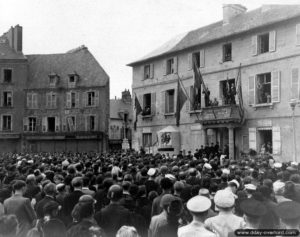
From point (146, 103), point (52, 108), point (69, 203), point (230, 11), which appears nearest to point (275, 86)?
point (230, 11)

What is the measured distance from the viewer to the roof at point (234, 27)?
76.1 feet

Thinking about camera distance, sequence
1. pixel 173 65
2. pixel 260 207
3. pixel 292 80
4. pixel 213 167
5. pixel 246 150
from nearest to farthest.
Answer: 1. pixel 260 207
2. pixel 213 167
3. pixel 292 80
4. pixel 246 150
5. pixel 173 65

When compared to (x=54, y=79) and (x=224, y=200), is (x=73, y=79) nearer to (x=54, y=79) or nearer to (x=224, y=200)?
(x=54, y=79)

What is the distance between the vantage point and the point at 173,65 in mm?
30562

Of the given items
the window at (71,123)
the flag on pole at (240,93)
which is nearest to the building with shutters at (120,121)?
the window at (71,123)

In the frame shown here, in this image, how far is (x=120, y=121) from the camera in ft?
182

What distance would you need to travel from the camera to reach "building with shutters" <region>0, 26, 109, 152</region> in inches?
1756

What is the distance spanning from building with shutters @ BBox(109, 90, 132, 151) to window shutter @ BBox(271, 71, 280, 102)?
31690 mm

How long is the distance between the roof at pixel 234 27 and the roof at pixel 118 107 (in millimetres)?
21636

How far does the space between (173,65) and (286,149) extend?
11.7 m

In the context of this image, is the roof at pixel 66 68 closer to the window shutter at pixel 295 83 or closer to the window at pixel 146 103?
the window at pixel 146 103

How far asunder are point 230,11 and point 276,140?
10.6 m

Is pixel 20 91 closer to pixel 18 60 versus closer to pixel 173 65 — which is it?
pixel 18 60

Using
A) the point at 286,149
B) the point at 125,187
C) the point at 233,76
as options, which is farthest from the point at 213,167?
the point at 233,76
